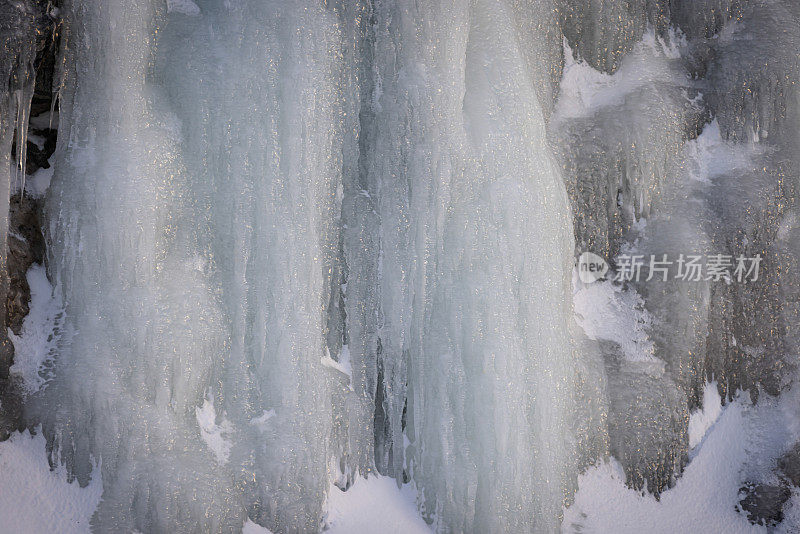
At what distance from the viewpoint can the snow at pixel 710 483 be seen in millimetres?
4352

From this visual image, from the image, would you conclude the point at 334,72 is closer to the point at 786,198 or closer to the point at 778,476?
the point at 786,198

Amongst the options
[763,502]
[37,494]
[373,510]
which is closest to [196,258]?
[37,494]

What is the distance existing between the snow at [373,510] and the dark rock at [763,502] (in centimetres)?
209

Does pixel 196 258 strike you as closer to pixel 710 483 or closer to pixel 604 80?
pixel 604 80

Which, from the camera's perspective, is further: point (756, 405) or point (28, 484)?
point (756, 405)

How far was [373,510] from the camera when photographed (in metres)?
3.86

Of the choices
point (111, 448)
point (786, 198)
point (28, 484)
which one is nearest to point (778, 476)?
point (786, 198)

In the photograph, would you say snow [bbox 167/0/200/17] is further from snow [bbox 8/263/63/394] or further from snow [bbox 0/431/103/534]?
snow [bbox 0/431/103/534]

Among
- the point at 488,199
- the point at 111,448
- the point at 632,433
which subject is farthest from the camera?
the point at 632,433

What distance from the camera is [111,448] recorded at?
131 inches

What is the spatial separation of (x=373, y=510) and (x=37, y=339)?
1768 mm

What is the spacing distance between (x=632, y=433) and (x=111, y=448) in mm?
2843

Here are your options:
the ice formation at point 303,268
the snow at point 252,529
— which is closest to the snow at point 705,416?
the ice formation at point 303,268

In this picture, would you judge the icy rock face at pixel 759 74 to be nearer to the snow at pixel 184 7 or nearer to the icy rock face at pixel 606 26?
the icy rock face at pixel 606 26
